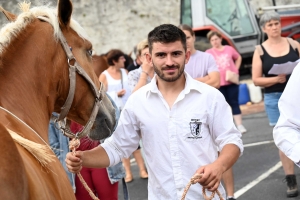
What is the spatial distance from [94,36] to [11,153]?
19.8 meters

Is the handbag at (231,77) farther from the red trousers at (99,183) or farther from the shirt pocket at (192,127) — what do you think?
the shirt pocket at (192,127)

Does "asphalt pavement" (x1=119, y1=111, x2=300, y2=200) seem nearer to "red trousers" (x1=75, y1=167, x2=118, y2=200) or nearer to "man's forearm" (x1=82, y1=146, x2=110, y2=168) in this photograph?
"red trousers" (x1=75, y1=167, x2=118, y2=200)

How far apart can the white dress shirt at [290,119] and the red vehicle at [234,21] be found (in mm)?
14103

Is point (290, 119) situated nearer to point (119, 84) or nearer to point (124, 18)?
point (119, 84)

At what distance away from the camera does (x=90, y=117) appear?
13.4 feet

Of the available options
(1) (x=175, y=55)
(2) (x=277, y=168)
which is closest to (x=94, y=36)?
(2) (x=277, y=168)

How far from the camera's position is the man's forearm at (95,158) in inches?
161

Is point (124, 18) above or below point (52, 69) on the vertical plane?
above

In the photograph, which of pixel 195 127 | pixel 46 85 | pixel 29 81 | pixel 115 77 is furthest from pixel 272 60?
pixel 29 81

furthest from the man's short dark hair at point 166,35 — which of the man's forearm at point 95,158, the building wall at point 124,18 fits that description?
the building wall at point 124,18

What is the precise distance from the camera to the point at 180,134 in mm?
4246

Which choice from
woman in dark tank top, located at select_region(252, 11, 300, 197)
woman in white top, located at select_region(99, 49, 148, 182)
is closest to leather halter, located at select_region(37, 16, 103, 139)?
woman in dark tank top, located at select_region(252, 11, 300, 197)

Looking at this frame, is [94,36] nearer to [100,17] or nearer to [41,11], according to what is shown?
[100,17]

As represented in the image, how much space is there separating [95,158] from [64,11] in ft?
3.23
